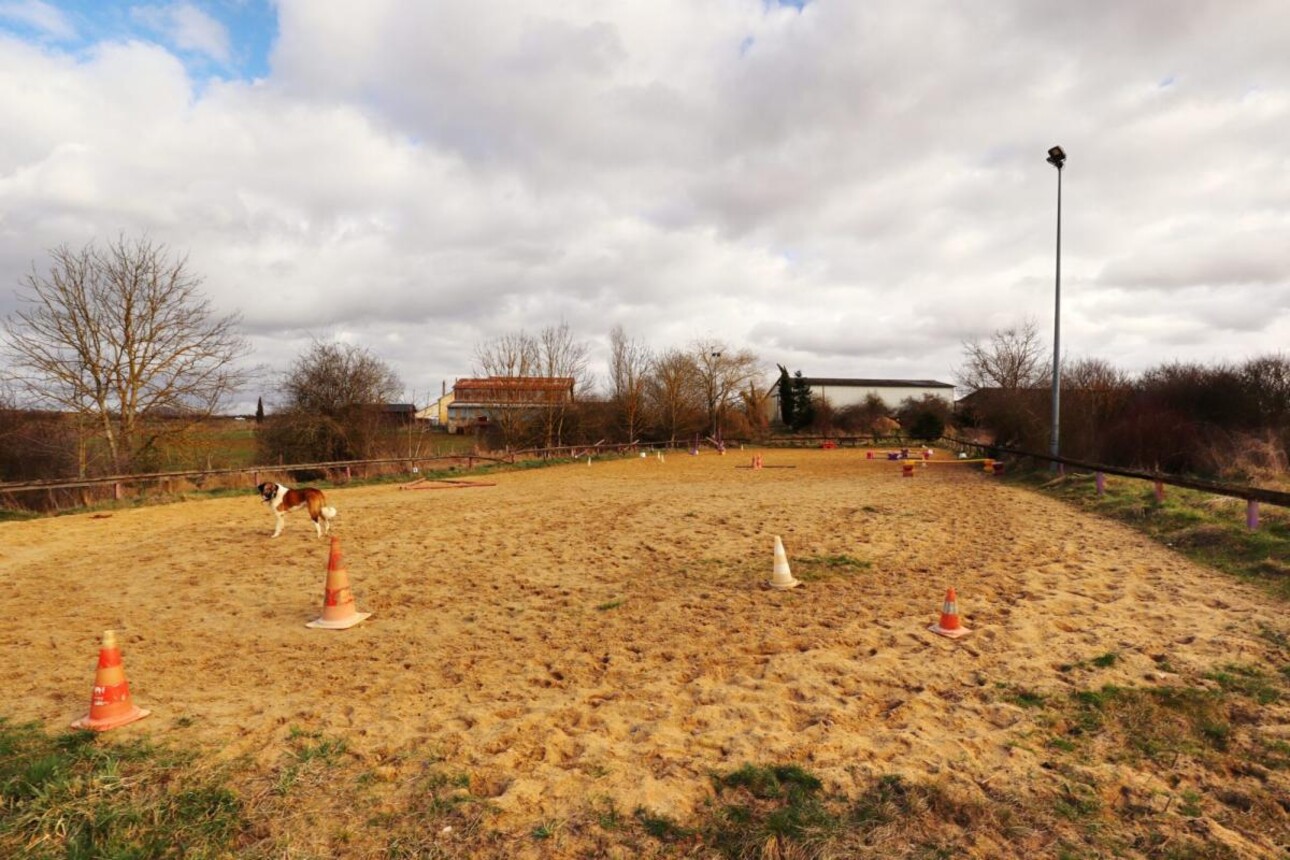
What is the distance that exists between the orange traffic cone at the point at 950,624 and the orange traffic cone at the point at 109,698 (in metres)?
6.23

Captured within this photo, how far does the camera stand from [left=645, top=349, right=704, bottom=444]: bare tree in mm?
50719

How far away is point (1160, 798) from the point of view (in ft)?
10.5

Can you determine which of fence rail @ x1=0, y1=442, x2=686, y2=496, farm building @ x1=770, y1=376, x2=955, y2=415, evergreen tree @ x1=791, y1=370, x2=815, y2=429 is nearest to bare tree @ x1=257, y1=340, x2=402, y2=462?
fence rail @ x1=0, y1=442, x2=686, y2=496

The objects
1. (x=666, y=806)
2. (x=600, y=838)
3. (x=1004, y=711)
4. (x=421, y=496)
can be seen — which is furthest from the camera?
(x=421, y=496)

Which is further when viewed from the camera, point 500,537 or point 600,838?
point 500,537

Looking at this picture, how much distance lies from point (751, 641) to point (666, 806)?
2707mm

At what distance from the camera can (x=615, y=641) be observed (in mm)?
5820

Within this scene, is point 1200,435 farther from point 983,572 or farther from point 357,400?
point 357,400

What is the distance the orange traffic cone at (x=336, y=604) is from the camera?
20.8 feet

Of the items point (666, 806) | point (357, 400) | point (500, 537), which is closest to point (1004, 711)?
point (666, 806)

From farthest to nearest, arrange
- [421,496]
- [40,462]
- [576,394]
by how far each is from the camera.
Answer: [576,394] → [40,462] → [421,496]

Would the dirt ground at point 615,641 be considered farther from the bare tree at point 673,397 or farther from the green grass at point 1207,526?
the bare tree at point 673,397

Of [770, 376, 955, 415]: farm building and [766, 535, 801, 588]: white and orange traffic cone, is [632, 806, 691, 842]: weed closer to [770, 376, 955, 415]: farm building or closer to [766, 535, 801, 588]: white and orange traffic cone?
[766, 535, 801, 588]: white and orange traffic cone

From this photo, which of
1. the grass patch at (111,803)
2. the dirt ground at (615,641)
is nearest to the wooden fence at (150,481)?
the dirt ground at (615,641)
